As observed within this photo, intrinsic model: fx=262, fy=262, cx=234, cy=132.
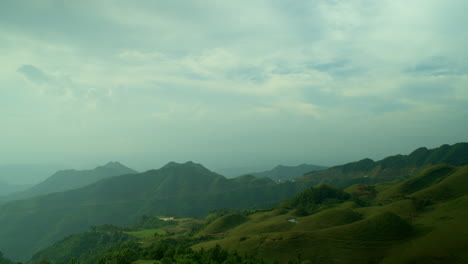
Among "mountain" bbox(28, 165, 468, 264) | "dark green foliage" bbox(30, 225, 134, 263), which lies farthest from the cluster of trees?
"dark green foliage" bbox(30, 225, 134, 263)

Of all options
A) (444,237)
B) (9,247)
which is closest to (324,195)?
(444,237)

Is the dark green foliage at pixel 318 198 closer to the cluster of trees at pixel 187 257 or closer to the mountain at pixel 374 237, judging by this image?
the mountain at pixel 374 237

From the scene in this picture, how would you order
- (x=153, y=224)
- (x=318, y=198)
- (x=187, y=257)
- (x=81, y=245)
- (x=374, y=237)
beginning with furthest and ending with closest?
(x=153, y=224), (x=81, y=245), (x=318, y=198), (x=374, y=237), (x=187, y=257)

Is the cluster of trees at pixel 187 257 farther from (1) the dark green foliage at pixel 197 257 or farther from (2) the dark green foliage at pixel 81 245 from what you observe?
(2) the dark green foliage at pixel 81 245

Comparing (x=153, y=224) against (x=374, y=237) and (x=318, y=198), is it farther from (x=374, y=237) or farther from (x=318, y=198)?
(x=374, y=237)

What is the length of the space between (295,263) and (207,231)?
55.3 m

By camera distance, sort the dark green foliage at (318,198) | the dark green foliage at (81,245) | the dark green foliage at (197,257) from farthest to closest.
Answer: the dark green foliage at (81,245) < the dark green foliage at (318,198) < the dark green foliage at (197,257)

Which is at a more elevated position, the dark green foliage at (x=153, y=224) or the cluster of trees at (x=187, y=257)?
the cluster of trees at (x=187, y=257)

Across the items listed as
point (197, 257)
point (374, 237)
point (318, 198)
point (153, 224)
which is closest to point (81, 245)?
point (153, 224)

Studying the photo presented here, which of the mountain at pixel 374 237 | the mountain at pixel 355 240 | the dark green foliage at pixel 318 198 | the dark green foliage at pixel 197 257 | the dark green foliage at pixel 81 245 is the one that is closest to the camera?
the dark green foliage at pixel 197 257

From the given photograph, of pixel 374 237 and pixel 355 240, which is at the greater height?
pixel 374 237

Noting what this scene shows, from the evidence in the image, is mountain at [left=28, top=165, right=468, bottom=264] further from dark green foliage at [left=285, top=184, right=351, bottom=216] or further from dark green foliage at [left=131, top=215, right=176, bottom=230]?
dark green foliage at [left=131, top=215, right=176, bottom=230]

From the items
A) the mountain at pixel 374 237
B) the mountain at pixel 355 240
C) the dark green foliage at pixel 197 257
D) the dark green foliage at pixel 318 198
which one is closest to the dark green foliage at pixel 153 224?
the mountain at pixel 355 240

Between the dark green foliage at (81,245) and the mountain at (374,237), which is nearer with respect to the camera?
the mountain at (374,237)
